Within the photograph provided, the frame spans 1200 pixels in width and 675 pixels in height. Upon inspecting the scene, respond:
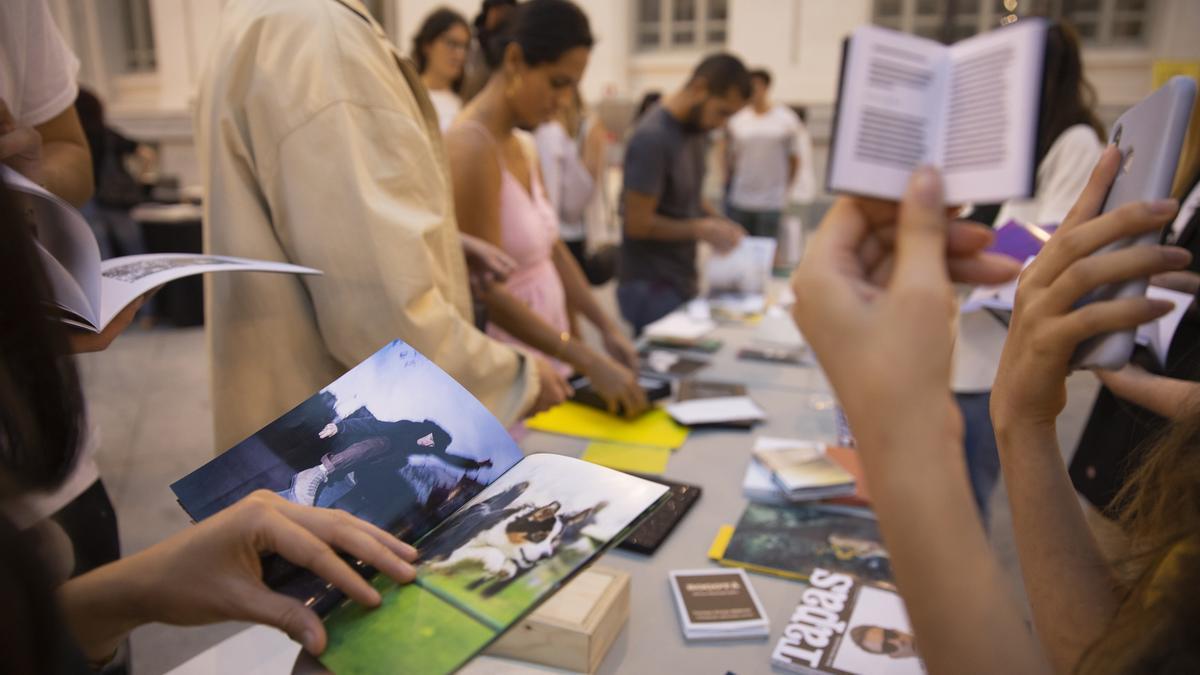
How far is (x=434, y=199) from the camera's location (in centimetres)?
94

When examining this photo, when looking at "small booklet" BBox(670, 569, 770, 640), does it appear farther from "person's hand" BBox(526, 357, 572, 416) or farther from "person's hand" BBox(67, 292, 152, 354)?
"person's hand" BBox(67, 292, 152, 354)

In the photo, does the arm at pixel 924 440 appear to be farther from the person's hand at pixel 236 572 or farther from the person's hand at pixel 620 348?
the person's hand at pixel 620 348

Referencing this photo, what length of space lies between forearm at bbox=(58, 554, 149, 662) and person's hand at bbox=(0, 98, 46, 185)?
39 cm

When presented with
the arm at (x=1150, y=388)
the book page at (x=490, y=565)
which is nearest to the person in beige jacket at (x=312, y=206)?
the book page at (x=490, y=565)

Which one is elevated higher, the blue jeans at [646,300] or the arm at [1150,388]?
the arm at [1150,388]

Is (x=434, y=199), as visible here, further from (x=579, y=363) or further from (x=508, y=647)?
(x=579, y=363)

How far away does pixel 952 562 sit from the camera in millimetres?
418

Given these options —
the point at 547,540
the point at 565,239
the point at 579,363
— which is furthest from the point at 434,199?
the point at 565,239

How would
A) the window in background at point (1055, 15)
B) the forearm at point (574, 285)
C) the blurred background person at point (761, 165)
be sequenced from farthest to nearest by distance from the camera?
the window in background at point (1055, 15)
the blurred background person at point (761, 165)
the forearm at point (574, 285)

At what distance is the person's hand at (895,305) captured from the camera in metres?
0.41

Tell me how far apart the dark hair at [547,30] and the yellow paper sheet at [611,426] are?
32.0 inches

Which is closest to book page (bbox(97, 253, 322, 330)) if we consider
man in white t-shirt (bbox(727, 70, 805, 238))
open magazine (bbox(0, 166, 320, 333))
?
open magazine (bbox(0, 166, 320, 333))

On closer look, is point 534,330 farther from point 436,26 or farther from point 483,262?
point 436,26

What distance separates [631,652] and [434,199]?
2.07ft
